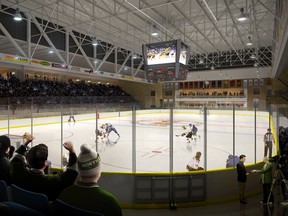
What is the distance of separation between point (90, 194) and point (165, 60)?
37.5 feet

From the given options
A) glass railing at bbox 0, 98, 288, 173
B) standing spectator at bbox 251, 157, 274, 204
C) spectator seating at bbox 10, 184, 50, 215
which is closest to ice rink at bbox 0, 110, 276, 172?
glass railing at bbox 0, 98, 288, 173

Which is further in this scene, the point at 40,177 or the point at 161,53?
the point at 161,53

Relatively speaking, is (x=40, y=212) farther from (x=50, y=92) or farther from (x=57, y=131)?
(x=50, y=92)

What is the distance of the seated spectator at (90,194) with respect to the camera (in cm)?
151

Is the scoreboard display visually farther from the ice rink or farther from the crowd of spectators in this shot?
the crowd of spectators

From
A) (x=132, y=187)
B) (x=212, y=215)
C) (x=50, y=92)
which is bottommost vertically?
(x=212, y=215)

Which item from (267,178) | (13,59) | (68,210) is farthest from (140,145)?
(13,59)

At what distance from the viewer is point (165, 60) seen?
12516mm

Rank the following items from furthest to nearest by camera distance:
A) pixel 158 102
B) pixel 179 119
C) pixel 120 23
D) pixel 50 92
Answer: pixel 158 102 < pixel 50 92 < pixel 179 119 < pixel 120 23

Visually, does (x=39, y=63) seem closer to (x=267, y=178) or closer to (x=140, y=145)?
(x=140, y=145)

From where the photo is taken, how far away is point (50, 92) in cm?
2231

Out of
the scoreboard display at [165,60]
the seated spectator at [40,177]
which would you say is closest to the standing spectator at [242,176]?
the seated spectator at [40,177]

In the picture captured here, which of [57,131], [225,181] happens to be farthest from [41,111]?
[225,181]

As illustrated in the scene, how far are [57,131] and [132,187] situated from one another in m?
Answer: 9.45
